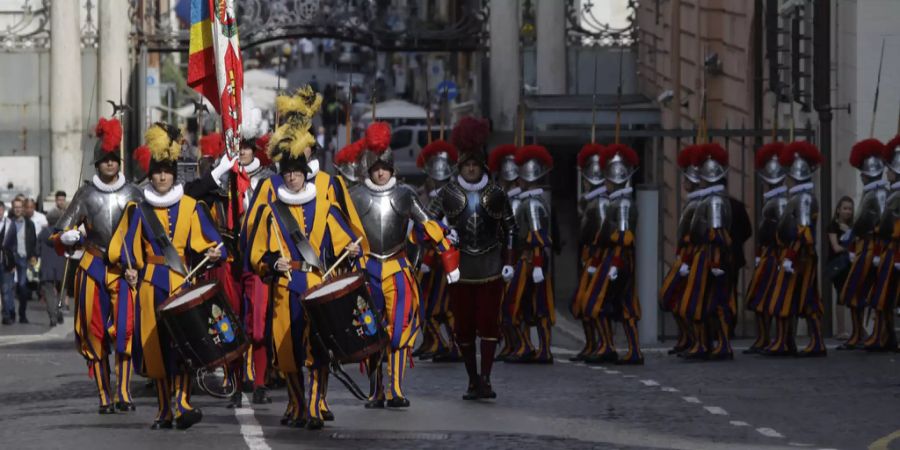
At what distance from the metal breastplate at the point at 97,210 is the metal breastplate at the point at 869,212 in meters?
7.22

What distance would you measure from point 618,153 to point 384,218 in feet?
15.1

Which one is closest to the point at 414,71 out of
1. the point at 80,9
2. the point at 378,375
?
the point at 80,9

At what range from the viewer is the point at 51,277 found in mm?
30406

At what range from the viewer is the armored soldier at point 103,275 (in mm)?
17172

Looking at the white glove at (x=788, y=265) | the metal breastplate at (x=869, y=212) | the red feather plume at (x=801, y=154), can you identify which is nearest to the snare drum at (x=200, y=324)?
the white glove at (x=788, y=265)

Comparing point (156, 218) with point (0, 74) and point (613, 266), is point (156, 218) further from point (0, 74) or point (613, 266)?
point (0, 74)

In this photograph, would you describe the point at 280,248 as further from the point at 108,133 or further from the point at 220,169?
the point at 220,169

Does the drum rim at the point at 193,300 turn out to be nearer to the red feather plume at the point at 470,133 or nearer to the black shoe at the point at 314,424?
the black shoe at the point at 314,424

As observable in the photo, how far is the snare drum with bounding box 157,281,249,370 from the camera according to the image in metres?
15.5

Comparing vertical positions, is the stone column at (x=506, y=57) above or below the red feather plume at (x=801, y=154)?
above

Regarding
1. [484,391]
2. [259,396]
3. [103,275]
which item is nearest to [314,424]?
[259,396]

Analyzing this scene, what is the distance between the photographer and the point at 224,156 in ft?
61.1

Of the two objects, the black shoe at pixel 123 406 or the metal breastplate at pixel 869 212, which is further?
the metal breastplate at pixel 869 212

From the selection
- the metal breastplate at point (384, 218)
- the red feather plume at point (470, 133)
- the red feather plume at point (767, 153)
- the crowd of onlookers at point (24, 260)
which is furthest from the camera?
the crowd of onlookers at point (24, 260)
